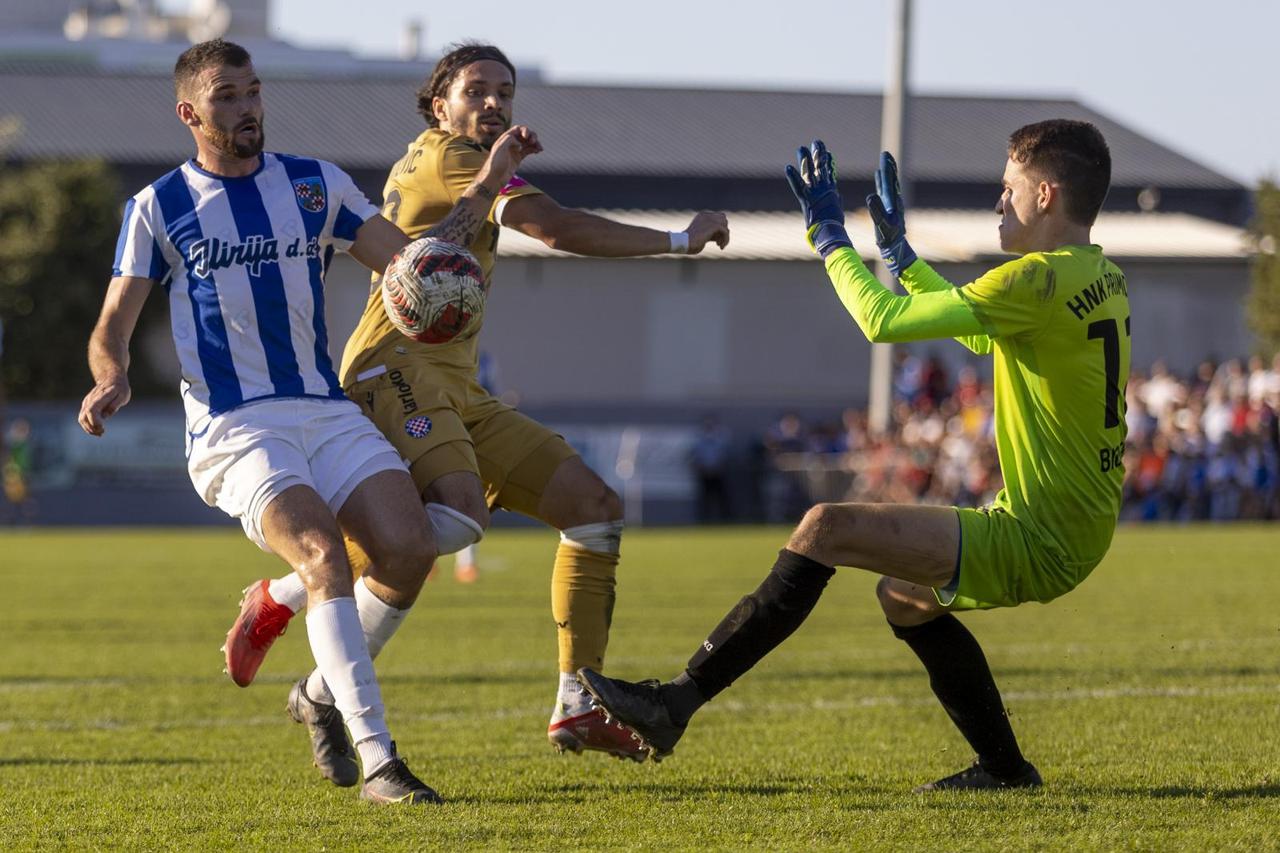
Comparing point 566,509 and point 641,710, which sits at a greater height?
point 566,509

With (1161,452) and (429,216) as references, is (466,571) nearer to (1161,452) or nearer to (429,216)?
(429,216)

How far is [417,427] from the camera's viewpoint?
5996 mm

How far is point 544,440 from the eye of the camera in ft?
20.5

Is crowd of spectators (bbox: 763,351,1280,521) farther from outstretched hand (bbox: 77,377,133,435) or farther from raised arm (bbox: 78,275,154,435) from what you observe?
outstretched hand (bbox: 77,377,133,435)

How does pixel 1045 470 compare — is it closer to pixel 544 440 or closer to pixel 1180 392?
pixel 544 440

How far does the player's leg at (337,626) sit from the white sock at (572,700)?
0.85 meters

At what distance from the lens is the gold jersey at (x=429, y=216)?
6113 millimetres

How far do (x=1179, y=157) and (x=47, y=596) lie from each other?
3965 centimetres

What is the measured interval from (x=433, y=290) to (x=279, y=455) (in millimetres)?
672

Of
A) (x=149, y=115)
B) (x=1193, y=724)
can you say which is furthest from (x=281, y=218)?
(x=149, y=115)

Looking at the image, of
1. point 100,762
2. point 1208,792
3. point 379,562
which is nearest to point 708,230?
point 379,562

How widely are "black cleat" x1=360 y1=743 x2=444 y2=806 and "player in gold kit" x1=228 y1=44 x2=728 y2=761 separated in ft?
2.43

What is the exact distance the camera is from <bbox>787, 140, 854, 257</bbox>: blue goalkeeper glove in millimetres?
5469

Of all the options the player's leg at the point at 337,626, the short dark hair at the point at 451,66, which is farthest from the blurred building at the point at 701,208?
the player's leg at the point at 337,626
